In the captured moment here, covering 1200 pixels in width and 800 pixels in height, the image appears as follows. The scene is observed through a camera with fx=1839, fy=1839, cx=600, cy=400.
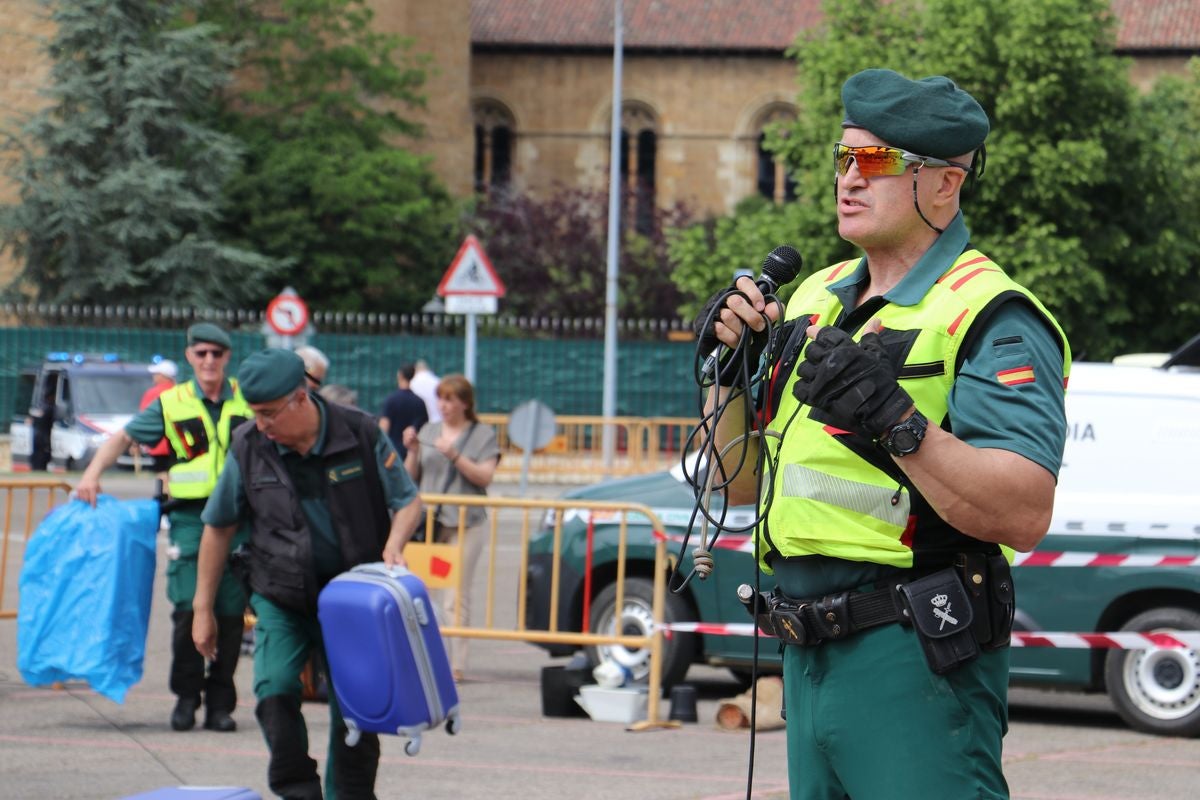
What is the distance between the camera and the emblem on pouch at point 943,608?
3240 millimetres

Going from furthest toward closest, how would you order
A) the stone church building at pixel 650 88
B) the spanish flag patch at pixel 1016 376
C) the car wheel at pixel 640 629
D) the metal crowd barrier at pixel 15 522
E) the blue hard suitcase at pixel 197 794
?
the stone church building at pixel 650 88, the metal crowd barrier at pixel 15 522, the car wheel at pixel 640 629, the blue hard suitcase at pixel 197 794, the spanish flag patch at pixel 1016 376

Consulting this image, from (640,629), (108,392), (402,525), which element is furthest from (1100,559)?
(108,392)

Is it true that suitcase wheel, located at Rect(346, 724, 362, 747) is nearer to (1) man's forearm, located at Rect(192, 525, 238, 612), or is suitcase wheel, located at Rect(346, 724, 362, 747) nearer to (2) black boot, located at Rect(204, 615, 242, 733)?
(1) man's forearm, located at Rect(192, 525, 238, 612)

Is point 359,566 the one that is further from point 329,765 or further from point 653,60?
point 653,60

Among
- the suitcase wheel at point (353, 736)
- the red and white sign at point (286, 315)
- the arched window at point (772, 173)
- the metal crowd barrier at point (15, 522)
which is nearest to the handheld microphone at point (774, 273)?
the suitcase wheel at point (353, 736)

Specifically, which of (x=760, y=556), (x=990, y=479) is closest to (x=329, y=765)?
(x=760, y=556)

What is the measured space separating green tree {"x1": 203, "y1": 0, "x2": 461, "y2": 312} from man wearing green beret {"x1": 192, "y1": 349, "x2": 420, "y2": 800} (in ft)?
110

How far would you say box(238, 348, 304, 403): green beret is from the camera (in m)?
6.31

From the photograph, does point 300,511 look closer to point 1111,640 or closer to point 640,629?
point 640,629

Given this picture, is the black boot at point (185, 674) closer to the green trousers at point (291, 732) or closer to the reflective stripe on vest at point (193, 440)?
the reflective stripe on vest at point (193, 440)

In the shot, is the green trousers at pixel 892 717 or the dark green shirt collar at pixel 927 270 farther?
the dark green shirt collar at pixel 927 270

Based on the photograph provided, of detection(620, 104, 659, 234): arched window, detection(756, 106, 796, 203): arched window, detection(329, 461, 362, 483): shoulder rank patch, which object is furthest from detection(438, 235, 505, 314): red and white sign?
detection(756, 106, 796, 203): arched window

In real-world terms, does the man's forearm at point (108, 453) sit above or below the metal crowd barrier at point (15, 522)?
above

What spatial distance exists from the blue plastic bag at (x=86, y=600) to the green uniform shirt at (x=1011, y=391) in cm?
622
